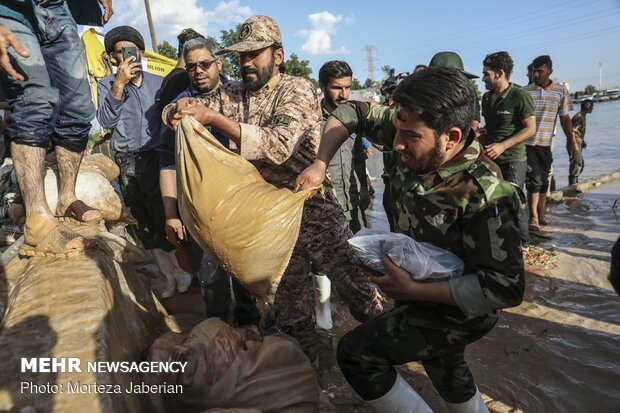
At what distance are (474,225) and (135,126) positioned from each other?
287cm

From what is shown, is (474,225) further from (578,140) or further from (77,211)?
(578,140)

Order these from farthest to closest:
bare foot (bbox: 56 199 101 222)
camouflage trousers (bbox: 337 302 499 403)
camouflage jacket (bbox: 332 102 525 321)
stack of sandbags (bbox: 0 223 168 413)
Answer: bare foot (bbox: 56 199 101 222) < camouflage trousers (bbox: 337 302 499 403) < camouflage jacket (bbox: 332 102 525 321) < stack of sandbags (bbox: 0 223 168 413)

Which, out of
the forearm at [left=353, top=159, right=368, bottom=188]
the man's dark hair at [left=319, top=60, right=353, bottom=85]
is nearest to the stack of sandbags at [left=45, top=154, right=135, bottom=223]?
the man's dark hair at [left=319, top=60, right=353, bottom=85]

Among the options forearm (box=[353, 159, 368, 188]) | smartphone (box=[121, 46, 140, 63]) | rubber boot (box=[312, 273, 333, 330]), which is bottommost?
rubber boot (box=[312, 273, 333, 330])

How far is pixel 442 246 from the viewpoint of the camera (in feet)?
5.42

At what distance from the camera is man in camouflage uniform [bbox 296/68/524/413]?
4.79ft

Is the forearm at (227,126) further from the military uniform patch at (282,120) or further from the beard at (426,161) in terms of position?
the beard at (426,161)

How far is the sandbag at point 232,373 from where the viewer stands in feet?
5.04

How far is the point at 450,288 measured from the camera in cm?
149

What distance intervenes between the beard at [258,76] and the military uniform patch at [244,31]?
6.5 inches

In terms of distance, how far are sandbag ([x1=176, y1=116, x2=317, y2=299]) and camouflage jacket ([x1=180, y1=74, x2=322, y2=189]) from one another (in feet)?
0.76

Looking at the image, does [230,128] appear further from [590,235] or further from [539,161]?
[590,235]

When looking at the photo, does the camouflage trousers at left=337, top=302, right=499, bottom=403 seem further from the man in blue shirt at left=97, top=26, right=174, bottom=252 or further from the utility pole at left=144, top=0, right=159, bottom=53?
the utility pole at left=144, top=0, right=159, bottom=53

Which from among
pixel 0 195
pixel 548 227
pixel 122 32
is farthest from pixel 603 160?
pixel 0 195
